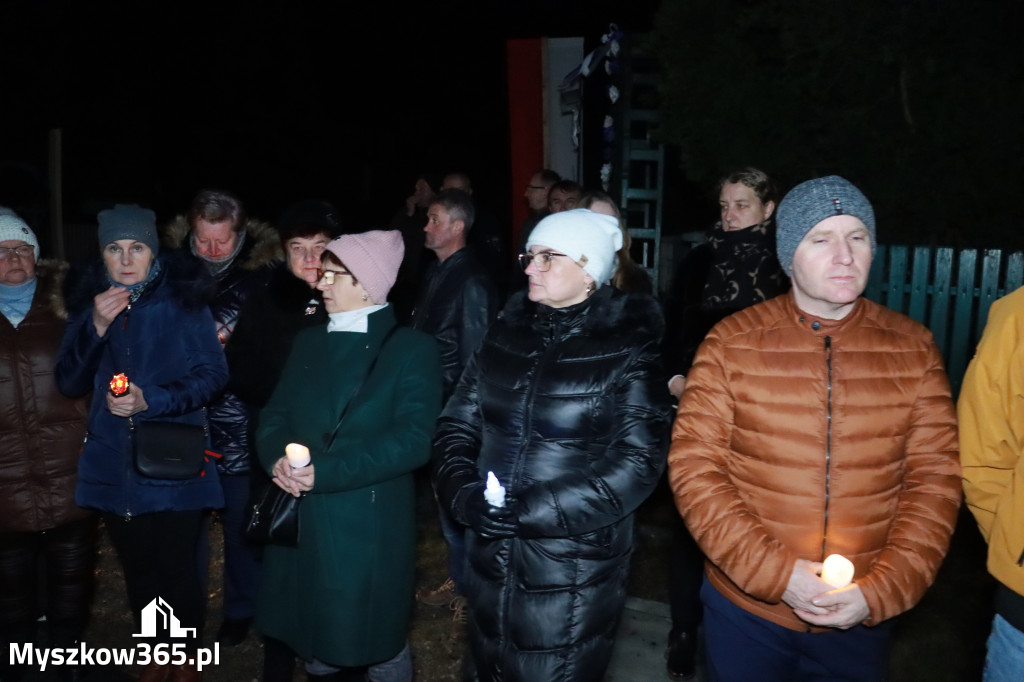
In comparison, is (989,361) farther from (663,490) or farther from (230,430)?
(663,490)

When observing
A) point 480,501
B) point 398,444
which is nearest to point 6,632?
point 398,444

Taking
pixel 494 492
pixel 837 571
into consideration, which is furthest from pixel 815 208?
pixel 494 492

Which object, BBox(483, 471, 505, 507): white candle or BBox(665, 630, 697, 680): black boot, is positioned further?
BBox(665, 630, 697, 680): black boot

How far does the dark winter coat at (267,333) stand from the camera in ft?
13.4

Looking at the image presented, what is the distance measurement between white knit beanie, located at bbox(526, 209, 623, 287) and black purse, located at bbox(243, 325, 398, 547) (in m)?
0.90

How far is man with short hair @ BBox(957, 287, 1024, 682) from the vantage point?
246cm

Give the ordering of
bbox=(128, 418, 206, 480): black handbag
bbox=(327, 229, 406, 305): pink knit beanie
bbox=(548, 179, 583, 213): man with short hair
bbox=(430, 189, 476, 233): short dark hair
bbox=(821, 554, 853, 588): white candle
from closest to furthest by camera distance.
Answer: bbox=(821, 554, 853, 588): white candle → bbox=(327, 229, 406, 305): pink knit beanie → bbox=(128, 418, 206, 480): black handbag → bbox=(430, 189, 476, 233): short dark hair → bbox=(548, 179, 583, 213): man with short hair

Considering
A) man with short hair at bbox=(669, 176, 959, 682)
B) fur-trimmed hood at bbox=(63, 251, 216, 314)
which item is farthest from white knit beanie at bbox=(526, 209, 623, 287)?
fur-trimmed hood at bbox=(63, 251, 216, 314)

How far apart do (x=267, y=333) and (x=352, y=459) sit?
1184 millimetres

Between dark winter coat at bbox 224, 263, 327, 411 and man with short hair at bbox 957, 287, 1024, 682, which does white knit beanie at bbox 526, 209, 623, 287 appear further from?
dark winter coat at bbox 224, 263, 327, 411

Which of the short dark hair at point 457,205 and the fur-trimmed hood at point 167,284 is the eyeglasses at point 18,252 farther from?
the short dark hair at point 457,205

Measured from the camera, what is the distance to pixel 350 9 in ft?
56.7

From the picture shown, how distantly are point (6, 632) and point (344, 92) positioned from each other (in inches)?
681

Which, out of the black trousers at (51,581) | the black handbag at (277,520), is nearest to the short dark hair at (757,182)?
the black handbag at (277,520)
